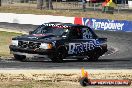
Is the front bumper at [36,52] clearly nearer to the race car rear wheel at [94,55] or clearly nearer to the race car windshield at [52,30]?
the race car windshield at [52,30]

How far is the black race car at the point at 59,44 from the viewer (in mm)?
17203

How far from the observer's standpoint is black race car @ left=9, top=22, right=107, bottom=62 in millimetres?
17203

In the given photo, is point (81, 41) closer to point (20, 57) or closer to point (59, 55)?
point (59, 55)

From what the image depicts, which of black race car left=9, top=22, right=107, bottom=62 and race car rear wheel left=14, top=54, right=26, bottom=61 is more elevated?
black race car left=9, top=22, right=107, bottom=62

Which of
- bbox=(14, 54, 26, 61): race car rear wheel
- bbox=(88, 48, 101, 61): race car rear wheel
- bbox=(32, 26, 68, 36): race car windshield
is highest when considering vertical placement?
bbox=(32, 26, 68, 36): race car windshield

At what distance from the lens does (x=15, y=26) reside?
1801 inches

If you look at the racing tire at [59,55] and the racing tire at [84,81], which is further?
the racing tire at [59,55]

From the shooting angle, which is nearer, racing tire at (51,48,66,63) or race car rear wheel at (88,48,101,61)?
racing tire at (51,48,66,63)

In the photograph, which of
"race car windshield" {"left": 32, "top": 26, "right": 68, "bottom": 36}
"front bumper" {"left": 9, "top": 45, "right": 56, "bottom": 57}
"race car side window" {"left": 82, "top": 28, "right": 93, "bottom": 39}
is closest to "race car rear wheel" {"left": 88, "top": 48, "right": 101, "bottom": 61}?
"race car side window" {"left": 82, "top": 28, "right": 93, "bottom": 39}

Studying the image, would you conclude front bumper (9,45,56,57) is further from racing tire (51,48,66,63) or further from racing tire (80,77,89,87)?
racing tire (80,77,89,87)

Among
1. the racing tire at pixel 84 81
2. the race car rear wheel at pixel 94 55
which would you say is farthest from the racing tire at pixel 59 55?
the racing tire at pixel 84 81

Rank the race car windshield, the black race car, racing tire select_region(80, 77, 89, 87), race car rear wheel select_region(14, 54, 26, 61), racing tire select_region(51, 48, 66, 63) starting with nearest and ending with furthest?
racing tire select_region(80, 77, 89, 87) → the black race car → racing tire select_region(51, 48, 66, 63) → race car rear wheel select_region(14, 54, 26, 61) → the race car windshield

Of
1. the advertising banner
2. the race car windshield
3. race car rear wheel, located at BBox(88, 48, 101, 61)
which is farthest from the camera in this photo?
the advertising banner

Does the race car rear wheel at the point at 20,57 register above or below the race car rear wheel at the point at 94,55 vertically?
above
